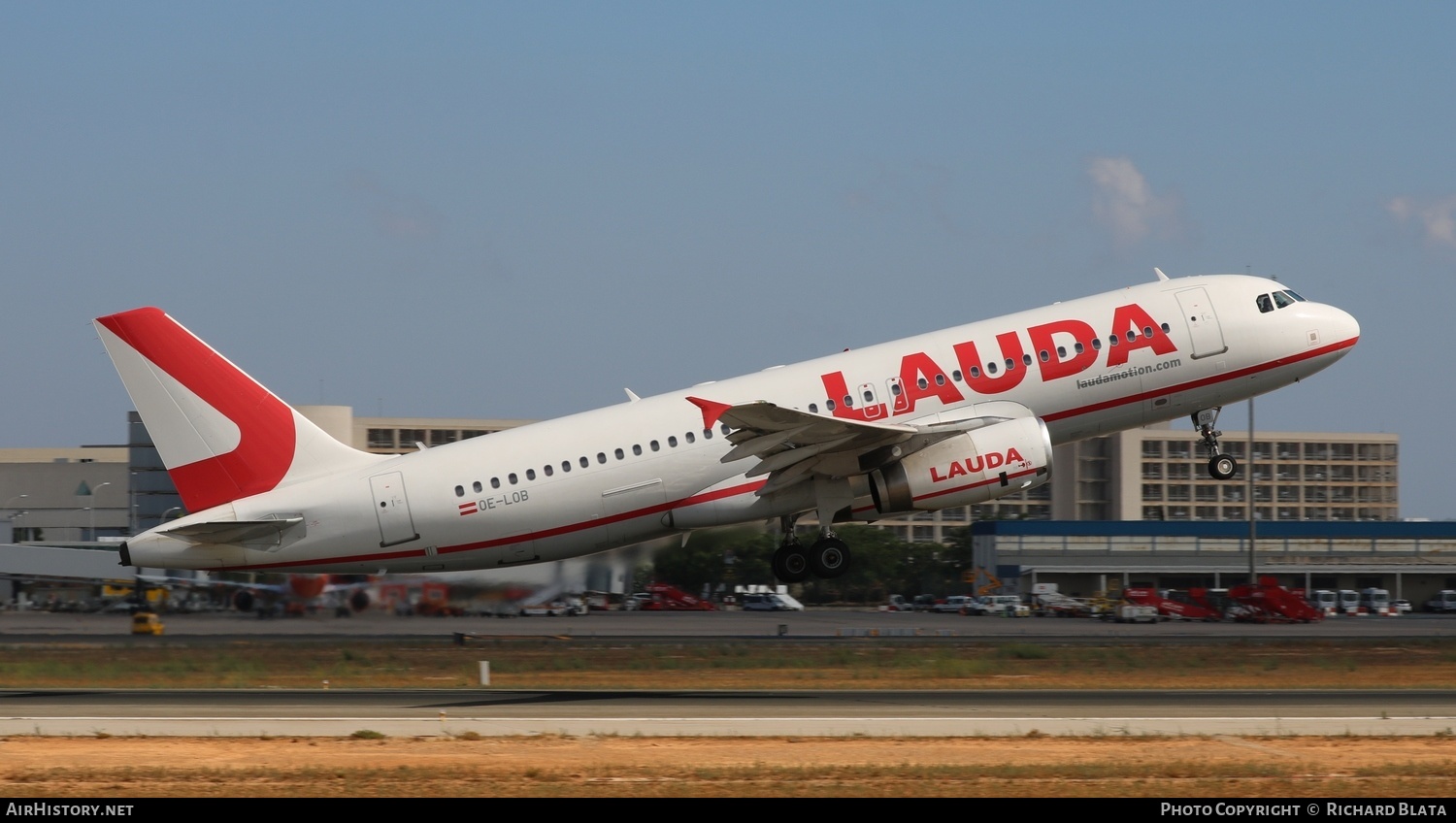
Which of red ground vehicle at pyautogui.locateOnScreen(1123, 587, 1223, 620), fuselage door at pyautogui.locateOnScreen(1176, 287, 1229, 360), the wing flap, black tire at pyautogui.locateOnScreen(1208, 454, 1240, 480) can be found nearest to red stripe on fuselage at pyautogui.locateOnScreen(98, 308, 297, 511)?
the wing flap

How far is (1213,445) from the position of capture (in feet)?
133

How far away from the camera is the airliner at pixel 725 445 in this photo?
1471 inches

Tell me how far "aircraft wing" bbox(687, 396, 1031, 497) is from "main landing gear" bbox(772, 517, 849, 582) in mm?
1686

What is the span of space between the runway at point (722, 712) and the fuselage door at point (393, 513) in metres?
3.92

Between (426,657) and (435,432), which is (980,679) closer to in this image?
(426,657)

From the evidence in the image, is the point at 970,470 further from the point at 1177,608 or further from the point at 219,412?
the point at 1177,608

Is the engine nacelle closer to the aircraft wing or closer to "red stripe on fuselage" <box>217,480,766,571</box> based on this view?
the aircraft wing

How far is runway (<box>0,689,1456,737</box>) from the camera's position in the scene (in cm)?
3109

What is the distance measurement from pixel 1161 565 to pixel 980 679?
80.6m

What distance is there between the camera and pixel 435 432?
17612 centimetres

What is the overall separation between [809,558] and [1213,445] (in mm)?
10928

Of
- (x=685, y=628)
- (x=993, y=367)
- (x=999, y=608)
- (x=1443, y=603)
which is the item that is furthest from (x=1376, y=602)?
(x=993, y=367)

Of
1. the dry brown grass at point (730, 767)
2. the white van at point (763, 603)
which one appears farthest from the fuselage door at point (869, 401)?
the white van at point (763, 603)
